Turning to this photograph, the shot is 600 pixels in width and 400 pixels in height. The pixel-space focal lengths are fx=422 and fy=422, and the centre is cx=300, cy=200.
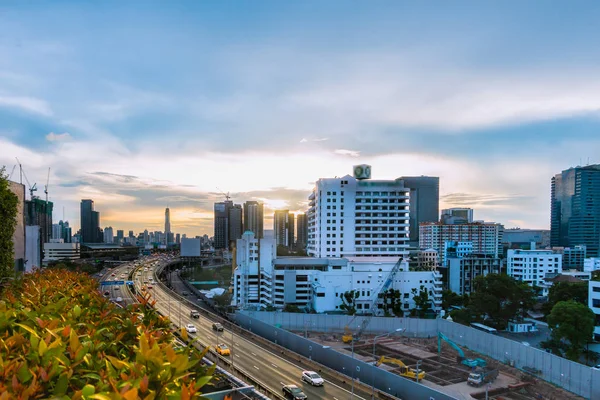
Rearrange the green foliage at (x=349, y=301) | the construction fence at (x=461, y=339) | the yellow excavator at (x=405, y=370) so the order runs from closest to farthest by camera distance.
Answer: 1. the construction fence at (x=461, y=339)
2. the yellow excavator at (x=405, y=370)
3. the green foliage at (x=349, y=301)

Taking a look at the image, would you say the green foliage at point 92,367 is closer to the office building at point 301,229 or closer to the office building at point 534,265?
the office building at point 534,265

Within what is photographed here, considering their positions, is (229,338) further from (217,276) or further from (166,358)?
(217,276)

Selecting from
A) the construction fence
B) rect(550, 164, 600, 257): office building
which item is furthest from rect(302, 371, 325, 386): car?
rect(550, 164, 600, 257): office building

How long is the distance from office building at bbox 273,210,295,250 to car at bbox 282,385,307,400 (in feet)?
459

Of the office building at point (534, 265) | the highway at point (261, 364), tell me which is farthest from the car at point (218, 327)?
the office building at point (534, 265)

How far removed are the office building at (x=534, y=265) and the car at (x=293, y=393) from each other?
2574 inches

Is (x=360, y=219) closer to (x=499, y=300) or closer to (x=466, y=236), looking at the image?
(x=499, y=300)

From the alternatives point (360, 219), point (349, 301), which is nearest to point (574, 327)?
point (349, 301)

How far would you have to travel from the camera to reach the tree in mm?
35500

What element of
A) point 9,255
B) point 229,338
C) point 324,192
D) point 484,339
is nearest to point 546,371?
point 484,339

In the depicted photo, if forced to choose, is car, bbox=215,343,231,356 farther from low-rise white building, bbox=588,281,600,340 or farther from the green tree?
low-rise white building, bbox=588,281,600,340

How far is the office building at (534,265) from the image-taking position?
75250mm

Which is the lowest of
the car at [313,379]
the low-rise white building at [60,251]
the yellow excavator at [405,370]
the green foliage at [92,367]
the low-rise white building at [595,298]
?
the low-rise white building at [60,251]

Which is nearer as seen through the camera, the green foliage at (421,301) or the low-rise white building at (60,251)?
the green foliage at (421,301)
